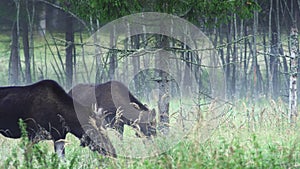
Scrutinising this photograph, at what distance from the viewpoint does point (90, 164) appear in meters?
6.96

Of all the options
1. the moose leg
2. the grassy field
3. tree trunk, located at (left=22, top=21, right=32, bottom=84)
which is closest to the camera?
the grassy field

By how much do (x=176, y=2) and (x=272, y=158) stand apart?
383 cm

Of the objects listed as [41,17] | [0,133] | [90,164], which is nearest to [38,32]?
[41,17]

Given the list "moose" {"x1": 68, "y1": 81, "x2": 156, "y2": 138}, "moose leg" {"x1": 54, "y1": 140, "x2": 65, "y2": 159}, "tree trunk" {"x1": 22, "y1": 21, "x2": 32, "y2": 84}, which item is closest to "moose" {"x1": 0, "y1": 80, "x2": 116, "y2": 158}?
"moose leg" {"x1": 54, "y1": 140, "x2": 65, "y2": 159}

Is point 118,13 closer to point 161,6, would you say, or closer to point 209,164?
point 161,6

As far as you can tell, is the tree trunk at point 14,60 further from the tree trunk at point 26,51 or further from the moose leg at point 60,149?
the moose leg at point 60,149

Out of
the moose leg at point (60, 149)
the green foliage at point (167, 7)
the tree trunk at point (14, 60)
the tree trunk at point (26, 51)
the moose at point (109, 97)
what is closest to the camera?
the moose leg at point (60, 149)

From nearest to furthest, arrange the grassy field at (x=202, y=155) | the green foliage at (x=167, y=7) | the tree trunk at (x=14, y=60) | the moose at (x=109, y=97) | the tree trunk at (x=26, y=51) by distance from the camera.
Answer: the grassy field at (x=202, y=155) < the green foliage at (x=167, y=7) < the moose at (x=109, y=97) < the tree trunk at (x=26, y=51) < the tree trunk at (x=14, y=60)

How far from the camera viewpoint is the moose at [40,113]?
29.9 ft

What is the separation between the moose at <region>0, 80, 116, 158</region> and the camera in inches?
358

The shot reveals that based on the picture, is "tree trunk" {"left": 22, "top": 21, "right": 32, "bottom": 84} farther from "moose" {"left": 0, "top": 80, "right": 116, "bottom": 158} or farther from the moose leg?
the moose leg

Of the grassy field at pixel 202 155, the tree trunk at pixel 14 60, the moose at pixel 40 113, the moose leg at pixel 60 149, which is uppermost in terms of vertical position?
the tree trunk at pixel 14 60

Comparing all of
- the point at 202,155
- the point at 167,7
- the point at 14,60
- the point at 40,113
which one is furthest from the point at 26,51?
the point at 202,155

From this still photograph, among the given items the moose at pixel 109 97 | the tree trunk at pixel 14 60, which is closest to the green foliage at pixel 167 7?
the moose at pixel 109 97
